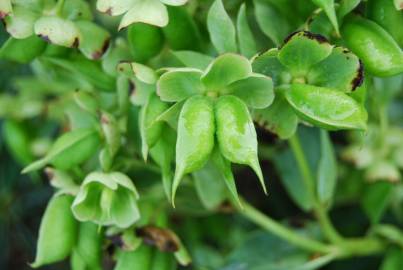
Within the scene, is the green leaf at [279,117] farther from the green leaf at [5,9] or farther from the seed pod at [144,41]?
the green leaf at [5,9]

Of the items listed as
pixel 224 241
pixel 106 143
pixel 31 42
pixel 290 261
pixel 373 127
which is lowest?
pixel 224 241

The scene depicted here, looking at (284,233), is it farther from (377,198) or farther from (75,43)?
(75,43)

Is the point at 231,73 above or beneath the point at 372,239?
above

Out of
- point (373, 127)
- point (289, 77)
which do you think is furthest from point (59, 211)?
point (373, 127)

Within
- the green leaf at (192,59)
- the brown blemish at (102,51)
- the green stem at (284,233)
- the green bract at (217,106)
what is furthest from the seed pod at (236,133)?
the green stem at (284,233)

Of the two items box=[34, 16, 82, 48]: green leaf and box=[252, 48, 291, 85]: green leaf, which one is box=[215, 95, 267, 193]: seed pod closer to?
box=[252, 48, 291, 85]: green leaf

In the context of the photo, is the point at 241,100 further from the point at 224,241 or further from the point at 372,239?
the point at 224,241

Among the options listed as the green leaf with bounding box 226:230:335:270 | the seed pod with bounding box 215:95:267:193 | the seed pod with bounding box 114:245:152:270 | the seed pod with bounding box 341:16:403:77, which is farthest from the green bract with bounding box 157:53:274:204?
the green leaf with bounding box 226:230:335:270
